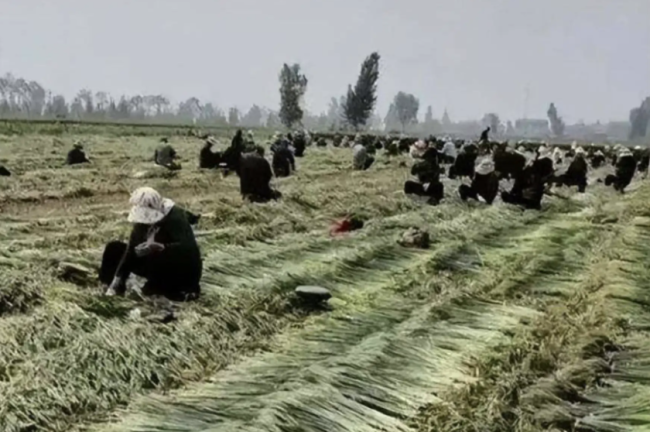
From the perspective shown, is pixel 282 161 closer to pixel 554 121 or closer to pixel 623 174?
pixel 623 174

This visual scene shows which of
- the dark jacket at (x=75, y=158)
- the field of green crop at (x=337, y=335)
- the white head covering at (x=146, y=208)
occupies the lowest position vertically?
the field of green crop at (x=337, y=335)

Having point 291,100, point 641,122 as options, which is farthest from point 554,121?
point 291,100

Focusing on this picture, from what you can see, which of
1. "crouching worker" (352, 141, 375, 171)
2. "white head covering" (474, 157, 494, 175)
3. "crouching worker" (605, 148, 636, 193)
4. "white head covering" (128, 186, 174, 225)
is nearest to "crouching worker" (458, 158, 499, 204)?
"white head covering" (474, 157, 494, 175)

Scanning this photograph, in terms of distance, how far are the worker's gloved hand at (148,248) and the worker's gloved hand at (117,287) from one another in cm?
35

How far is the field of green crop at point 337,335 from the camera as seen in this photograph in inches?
216

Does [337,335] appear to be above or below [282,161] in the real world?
below

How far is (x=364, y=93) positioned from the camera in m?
87.9

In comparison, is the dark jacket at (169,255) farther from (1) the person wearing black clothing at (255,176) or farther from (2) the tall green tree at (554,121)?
(2) the tall green tree at (554,121)

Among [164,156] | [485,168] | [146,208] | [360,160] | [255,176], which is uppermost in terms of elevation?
[146,208]

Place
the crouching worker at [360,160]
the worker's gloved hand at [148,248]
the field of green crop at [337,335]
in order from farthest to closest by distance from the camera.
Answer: the crouching worker at [360,160]
the worker's gloved hand at [148,248]
the field of green crop at [337,335]

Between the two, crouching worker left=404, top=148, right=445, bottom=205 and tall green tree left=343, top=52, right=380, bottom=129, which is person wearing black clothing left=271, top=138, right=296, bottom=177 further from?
tall green tree left=343, top=52, right=380, bottom=129

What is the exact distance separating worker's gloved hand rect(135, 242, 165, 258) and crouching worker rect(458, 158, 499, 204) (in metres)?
11.8

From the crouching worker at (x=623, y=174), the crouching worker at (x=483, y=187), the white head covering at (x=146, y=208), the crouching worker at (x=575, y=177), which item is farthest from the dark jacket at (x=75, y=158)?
the white head covering at (x=146, y=208)

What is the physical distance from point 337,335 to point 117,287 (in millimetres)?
2140
